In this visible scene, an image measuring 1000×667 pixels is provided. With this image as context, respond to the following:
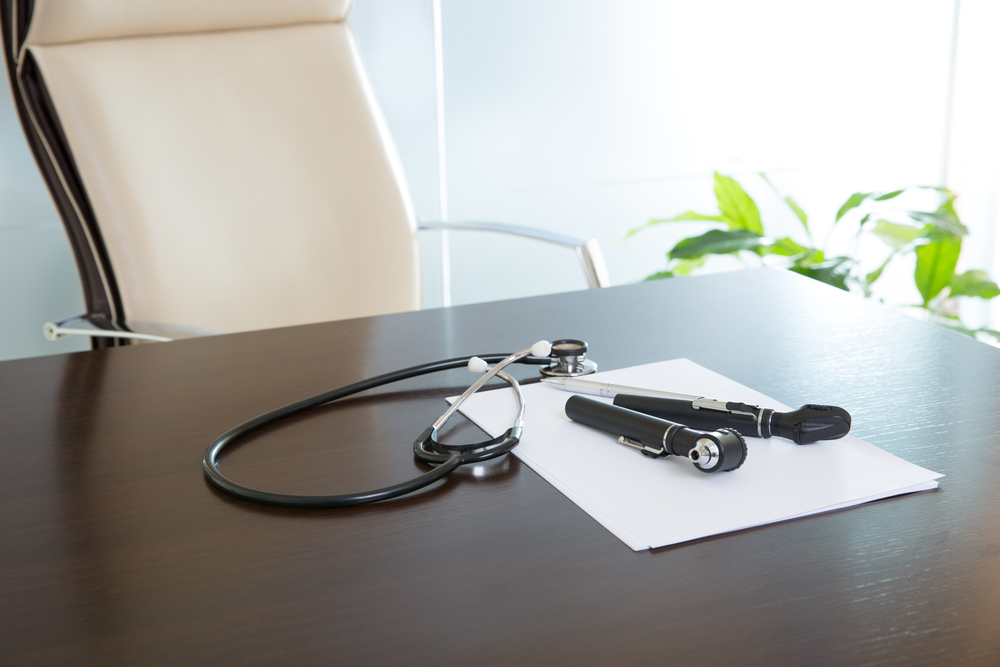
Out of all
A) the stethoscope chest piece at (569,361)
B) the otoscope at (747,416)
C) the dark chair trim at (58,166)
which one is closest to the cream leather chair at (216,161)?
the dark chair trim at (58,166)

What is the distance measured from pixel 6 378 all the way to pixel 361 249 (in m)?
0.72

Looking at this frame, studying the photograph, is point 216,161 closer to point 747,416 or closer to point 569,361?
point 569,361

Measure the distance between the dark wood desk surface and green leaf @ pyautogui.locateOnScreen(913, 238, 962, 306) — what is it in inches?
55.4

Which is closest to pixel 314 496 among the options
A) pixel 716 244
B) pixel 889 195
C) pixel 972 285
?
pixel 716 244

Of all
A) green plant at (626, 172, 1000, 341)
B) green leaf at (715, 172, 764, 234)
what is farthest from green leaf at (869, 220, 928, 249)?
green leaf at (715, 172, 764, 234)

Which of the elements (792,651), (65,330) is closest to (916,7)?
(65,330)

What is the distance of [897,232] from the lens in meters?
1.91

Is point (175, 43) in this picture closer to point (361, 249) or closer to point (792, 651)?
point (361, 249)

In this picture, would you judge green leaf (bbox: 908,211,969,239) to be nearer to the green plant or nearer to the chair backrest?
the green plant

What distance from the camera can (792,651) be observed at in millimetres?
330

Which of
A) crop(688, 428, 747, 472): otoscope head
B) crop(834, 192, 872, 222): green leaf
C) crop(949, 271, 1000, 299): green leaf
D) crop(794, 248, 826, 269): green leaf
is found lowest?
crop(949, 271, 1000, 299): green leaf

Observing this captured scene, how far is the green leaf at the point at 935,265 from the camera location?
194 centimetres

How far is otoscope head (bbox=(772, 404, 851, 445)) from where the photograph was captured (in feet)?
1.66

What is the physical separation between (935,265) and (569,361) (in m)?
1.62
